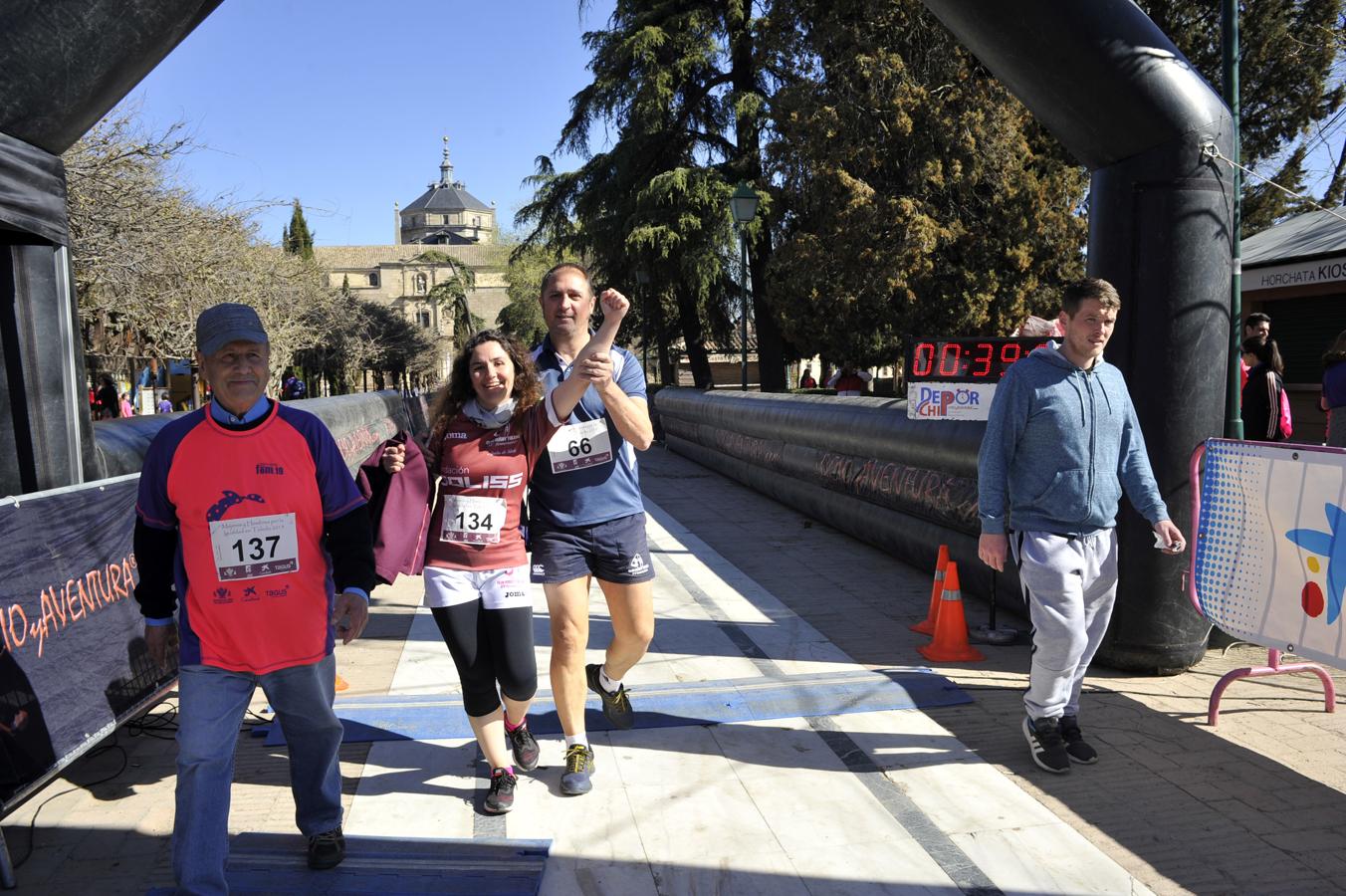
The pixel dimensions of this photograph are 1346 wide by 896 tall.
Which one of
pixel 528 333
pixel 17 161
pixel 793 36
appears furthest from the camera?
pixel 528 333

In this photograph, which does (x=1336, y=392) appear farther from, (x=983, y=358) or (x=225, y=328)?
(x=225, y=328)

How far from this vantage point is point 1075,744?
4.50 metres

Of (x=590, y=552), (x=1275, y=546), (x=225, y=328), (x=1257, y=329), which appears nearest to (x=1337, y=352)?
(x=1257, y=329)

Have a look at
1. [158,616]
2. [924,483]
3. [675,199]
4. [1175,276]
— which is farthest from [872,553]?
[675,199]

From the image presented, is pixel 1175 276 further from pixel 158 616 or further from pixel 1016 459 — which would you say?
pixel 158 616

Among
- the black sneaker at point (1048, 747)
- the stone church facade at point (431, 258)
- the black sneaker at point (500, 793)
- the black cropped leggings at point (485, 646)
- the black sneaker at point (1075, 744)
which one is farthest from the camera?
the stone church facade at point (431, 258)

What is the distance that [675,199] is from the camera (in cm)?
2948

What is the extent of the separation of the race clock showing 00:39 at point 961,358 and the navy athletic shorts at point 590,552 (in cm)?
511

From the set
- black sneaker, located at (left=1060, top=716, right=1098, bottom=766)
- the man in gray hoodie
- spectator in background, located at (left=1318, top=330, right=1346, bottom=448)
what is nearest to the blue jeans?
the man in gray hoodie

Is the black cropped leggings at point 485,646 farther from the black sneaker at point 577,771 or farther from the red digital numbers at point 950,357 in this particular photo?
the red digital numbers at point 950,357

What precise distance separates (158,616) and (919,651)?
14.6ft

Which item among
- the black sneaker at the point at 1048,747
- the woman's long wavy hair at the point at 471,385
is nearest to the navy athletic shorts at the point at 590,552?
the woman's long wavy hair at the point at 471,385

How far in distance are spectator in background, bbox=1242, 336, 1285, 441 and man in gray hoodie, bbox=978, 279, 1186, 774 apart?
19.3ft

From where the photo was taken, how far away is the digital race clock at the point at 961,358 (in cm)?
864
